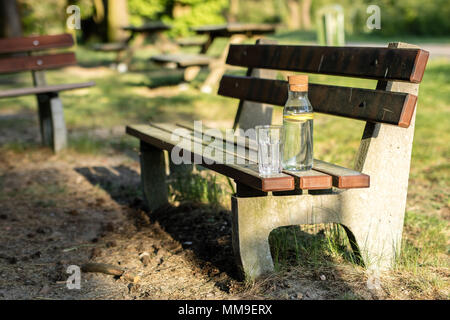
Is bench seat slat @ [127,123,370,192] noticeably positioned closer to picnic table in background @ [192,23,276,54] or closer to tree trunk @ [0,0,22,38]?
picnic table in background @ [192,23,276,54]

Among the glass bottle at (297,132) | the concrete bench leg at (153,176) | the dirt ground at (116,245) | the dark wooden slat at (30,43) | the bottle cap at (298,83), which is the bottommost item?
the dirt ground at (116,245)

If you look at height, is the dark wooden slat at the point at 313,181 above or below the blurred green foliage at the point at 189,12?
below

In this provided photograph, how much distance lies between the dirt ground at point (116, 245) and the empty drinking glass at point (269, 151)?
0.55 metres

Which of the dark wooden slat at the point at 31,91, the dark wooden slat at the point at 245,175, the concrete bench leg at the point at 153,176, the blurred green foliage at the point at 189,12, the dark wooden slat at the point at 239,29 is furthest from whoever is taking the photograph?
the blurred green foliage at the point at 189,12

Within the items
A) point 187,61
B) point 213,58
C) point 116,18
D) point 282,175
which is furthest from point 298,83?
point 116,18

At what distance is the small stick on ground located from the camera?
3240mm

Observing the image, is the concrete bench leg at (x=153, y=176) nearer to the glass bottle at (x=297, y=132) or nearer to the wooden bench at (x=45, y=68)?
the glass bottle at (x=297, y=132)

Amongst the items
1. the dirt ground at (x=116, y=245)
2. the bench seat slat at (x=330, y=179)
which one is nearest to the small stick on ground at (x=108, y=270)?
the dirt ground at (x=116, y=245)

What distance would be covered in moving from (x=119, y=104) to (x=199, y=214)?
537 centimetres

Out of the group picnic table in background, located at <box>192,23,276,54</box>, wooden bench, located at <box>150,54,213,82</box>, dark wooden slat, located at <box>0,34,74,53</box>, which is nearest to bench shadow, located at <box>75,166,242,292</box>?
dark wooden slat, located at <box>0,34,74,53</box>

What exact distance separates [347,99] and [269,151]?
624 mm

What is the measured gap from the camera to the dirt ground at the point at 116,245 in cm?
293

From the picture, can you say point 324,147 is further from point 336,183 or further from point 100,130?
point 336,183

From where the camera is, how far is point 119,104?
9.16 m
